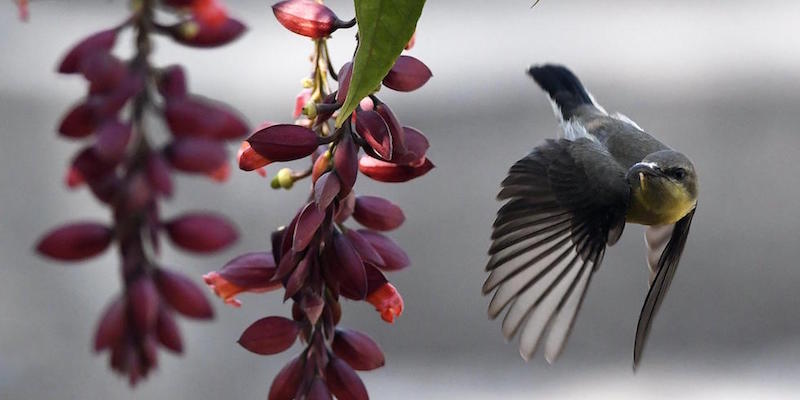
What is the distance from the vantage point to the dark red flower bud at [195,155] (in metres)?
0.52

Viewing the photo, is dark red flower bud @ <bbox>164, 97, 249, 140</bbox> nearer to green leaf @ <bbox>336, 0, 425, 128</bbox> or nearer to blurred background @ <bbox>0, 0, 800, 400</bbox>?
green leaf @ <bbox>336, 0, 425, 128</bbox>

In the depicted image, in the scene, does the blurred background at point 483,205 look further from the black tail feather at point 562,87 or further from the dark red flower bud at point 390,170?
the dark red flower bud at point 390,170

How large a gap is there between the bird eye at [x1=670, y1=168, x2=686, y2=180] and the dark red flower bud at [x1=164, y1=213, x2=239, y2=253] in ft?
1.38

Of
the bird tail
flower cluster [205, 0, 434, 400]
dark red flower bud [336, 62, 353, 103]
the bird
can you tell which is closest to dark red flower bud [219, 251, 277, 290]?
flower cluster [205, 0, 434, 400]

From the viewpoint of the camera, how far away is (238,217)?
7.18 ft

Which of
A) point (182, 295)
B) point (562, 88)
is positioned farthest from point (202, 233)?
point (562, 88)

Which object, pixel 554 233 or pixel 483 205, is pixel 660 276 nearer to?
pixel 554 233

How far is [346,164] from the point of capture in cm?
54

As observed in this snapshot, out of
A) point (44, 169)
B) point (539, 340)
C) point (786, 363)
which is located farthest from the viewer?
point (786, 363)

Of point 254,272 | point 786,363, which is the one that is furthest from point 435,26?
point 254,272

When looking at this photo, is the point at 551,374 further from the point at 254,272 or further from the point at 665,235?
the point at 254,272

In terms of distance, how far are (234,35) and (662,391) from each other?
190cm

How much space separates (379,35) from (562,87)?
56cm

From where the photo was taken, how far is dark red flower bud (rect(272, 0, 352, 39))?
561mm
